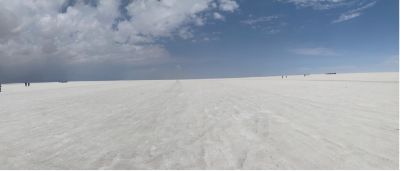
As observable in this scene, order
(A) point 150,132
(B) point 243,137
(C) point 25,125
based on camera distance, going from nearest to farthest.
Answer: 1. (B) point 243,137
2. (A) point 150,132
3. (C) point 25,125

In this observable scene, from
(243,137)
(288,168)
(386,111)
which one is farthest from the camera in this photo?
(386,111)

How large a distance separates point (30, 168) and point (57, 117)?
251 inches

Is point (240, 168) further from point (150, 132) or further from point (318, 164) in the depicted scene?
point (150, 132)

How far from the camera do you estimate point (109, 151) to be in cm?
603

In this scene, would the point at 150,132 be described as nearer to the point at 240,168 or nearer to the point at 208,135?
the point at 208,135

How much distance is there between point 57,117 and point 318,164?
9.93 meters

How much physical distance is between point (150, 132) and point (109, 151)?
1.90 metres

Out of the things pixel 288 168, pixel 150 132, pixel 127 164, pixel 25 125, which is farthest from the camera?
pixel 25 125

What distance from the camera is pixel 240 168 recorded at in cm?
483

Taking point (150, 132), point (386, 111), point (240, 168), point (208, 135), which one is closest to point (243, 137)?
point (208, 135)

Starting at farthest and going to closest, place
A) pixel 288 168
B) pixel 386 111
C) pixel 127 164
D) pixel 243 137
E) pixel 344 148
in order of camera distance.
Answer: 1. pixel 386 111
2. pixel 243 137
3. pixel 344 148
4. pixel 127 164
5. pixel 288 168

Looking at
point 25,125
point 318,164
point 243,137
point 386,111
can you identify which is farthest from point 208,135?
point 386,111

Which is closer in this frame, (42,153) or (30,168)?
(30,168)

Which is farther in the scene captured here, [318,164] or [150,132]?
[150,132]
